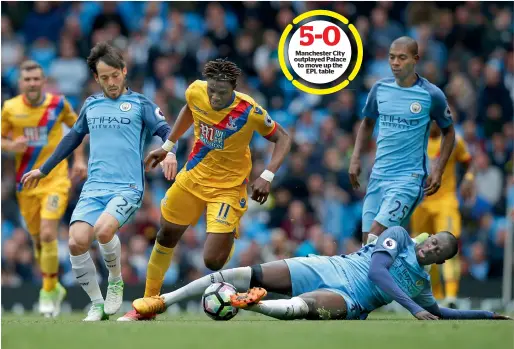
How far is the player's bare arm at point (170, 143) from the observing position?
11.4 meters

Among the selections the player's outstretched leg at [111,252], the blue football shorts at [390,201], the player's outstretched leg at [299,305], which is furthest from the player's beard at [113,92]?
the blue football shorts at [390,201]

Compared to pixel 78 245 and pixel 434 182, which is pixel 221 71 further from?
pixel 434 182

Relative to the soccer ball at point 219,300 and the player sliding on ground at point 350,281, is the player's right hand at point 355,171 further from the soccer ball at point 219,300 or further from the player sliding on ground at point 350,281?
the soccer ball at point 219,300

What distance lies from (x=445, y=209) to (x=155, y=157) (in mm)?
4690

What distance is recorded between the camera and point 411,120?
12297 millimetres

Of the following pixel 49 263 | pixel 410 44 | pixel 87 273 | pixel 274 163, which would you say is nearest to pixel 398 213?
pixel 274 163

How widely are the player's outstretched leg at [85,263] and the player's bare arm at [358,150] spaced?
2888 millimetres

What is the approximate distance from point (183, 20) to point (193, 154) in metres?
7.91

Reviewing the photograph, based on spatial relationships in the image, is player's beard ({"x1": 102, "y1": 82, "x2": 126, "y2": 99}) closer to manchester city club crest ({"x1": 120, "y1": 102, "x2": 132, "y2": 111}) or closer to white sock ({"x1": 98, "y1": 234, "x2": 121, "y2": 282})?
manchester city club crest ({"x1": 120, "y1": 102, "x2": 132, "y2": 111})

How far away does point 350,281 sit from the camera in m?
10.6

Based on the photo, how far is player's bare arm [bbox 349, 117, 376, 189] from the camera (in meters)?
12.5

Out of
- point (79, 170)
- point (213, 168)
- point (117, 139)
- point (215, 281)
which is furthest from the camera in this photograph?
point (79, 170)

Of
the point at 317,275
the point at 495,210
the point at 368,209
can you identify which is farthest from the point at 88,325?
the point at 495,210

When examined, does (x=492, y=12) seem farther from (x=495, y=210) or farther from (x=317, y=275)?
(x=317, y=275)
